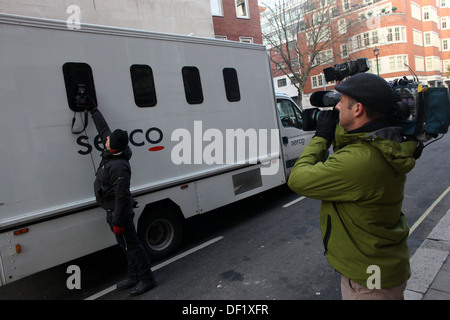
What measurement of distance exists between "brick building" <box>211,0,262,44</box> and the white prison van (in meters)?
14.5

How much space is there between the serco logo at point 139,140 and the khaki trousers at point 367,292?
323 cm

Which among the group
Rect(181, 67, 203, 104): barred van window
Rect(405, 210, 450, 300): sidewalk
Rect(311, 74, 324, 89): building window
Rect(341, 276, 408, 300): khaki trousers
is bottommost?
Rect(405, 210, 450, 300): sidewalk

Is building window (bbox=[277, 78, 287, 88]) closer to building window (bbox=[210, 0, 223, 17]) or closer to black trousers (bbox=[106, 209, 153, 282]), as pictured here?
building window (bbox=[210, 0, 223, 17])

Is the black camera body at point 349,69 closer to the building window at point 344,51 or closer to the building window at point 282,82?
the building window at point 344,51

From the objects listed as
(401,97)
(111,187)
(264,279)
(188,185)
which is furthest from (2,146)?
(401,97)

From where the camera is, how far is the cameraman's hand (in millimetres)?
1705

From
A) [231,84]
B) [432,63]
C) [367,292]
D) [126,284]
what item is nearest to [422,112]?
[367,292]

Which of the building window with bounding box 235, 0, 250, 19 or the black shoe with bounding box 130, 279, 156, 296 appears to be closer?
the black shoe with bounding box 130, 279, 156, 296

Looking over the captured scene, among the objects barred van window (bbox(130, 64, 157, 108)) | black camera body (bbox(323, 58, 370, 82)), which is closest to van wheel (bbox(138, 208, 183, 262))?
barred van window (bbox(130, 64, 157, 108))

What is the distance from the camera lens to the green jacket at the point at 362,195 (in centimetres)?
149

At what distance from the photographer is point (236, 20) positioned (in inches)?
781

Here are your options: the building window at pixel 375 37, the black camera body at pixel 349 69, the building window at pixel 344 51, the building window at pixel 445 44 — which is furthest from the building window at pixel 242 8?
the building window at pixel 445 44
